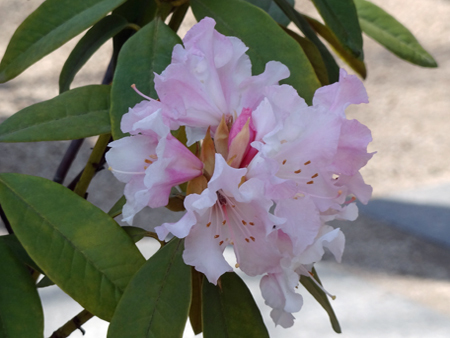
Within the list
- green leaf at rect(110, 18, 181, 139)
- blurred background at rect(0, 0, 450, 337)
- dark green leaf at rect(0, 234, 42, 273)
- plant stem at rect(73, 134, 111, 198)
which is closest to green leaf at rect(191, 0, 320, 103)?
green leaf at rect(110, 18, 181, 139)

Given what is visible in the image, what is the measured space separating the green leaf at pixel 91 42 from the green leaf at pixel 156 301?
0.26 metres

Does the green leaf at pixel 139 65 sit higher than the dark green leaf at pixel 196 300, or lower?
higher

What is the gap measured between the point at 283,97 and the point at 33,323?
0.29m

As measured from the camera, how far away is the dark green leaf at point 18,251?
49 cm

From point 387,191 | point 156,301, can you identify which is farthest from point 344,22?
point 387,191

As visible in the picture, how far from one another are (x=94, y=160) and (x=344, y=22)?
31 centimetres

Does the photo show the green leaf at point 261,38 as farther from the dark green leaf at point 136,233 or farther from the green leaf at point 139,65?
the dark green leaf at point 136,233

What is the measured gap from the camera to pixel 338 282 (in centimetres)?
180

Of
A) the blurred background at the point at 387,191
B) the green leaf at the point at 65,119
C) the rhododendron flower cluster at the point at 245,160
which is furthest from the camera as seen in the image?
the blurred background at the point at 387,191

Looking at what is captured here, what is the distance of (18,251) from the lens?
50cm

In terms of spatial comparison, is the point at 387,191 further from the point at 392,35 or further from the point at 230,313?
the point at 230,313

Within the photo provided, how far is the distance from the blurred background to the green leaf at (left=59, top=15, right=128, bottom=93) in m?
1.05

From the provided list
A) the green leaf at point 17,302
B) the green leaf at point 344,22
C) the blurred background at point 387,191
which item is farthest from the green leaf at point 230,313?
the blurred background at point 387,191

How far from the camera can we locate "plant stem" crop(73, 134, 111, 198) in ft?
1.83
